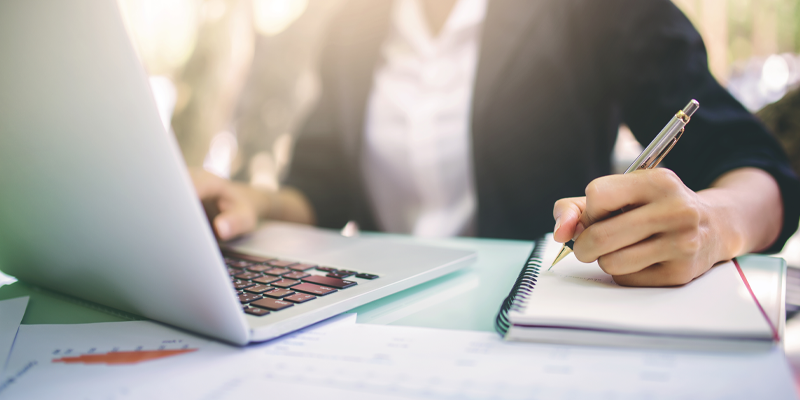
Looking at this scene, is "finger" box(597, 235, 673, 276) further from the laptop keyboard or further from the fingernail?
the fingernail

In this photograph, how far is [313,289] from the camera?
1.12ft

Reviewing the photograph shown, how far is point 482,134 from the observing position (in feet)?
2.64

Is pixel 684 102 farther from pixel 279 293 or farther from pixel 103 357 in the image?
pixel 103 357

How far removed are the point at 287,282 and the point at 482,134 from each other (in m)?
0.54

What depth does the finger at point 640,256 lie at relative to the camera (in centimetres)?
29

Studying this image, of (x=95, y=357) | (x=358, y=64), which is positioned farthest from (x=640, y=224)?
(x=358, y=64)

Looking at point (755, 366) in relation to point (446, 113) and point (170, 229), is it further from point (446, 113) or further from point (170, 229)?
point (446, 113)

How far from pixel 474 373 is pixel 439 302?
0.43ft

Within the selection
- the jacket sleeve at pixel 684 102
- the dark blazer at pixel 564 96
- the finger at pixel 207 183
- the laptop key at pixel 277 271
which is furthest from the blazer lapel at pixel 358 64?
the laptop key at pixel 277 271

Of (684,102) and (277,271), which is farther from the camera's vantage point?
(684,102)

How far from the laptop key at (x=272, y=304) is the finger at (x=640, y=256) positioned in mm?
227

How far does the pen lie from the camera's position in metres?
0.31

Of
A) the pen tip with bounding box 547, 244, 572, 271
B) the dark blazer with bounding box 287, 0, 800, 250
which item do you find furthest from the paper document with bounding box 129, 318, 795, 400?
the dark blazer with bounding box 287, 0, 800, 250

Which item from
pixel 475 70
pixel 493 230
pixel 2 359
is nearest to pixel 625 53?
pixel 475 70
